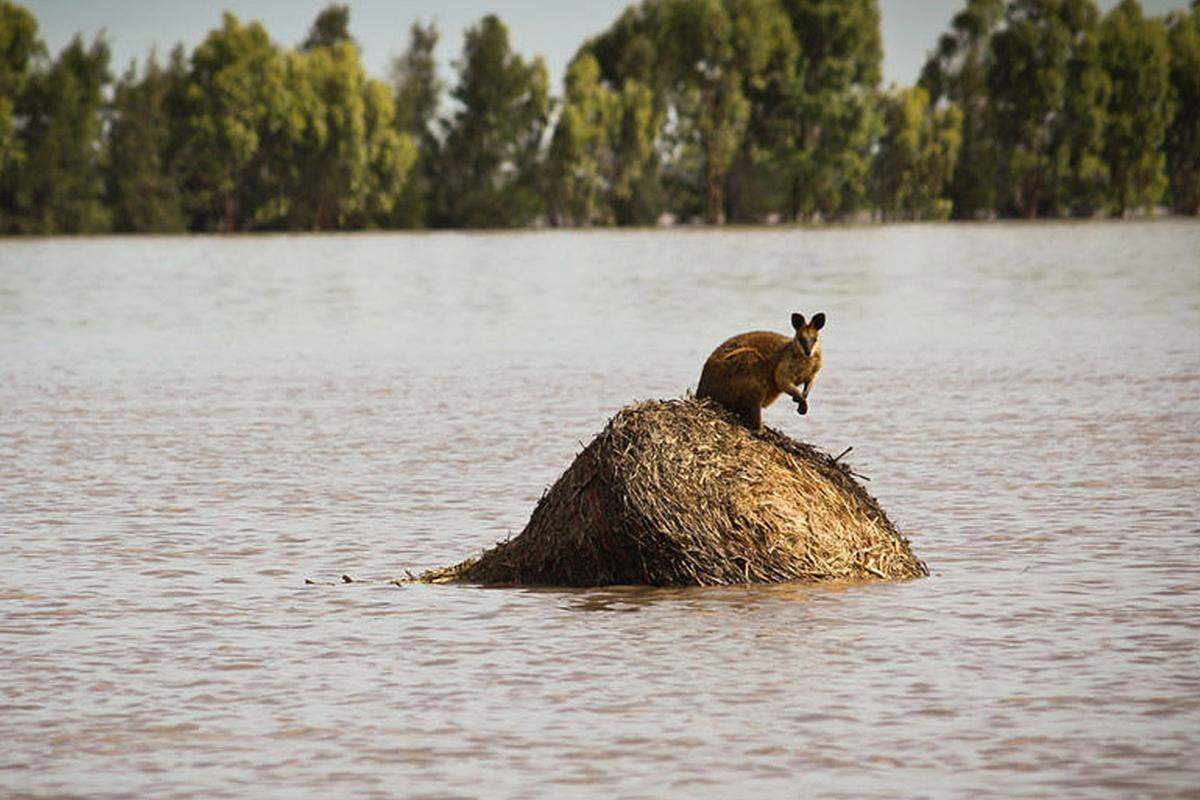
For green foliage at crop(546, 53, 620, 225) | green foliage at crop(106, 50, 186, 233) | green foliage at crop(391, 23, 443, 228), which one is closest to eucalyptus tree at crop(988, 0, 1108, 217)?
green foliage at crop(546, 53, 620, 225)

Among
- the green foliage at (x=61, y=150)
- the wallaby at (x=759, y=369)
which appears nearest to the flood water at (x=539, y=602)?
the wallaby at (x=759, y=369)

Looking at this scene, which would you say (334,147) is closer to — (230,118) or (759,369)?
(230,118)

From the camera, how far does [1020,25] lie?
442ft

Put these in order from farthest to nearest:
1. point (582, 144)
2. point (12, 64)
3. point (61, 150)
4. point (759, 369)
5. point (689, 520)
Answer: point (582, 144) < point (12, 64) < point (61, 150) < point (759, 369) < point (689, 520)

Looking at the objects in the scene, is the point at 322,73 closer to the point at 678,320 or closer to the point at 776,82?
the point at 776,82

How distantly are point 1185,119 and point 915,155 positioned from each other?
68.3 feet

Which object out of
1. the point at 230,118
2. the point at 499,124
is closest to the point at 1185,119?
the point at 499,124

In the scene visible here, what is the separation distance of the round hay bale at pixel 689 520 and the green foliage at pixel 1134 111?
415 ft

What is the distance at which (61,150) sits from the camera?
12225 cm

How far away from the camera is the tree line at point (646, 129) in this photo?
127188 mm

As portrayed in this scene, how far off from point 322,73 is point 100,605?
12065 cm

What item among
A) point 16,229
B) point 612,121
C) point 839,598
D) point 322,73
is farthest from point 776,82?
point 839,598

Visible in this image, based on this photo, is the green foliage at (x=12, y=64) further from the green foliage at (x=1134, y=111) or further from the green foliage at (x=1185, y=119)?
the green foliage at (x=1185, y=119)

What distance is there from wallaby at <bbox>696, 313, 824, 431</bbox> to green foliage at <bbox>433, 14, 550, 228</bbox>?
124 m
